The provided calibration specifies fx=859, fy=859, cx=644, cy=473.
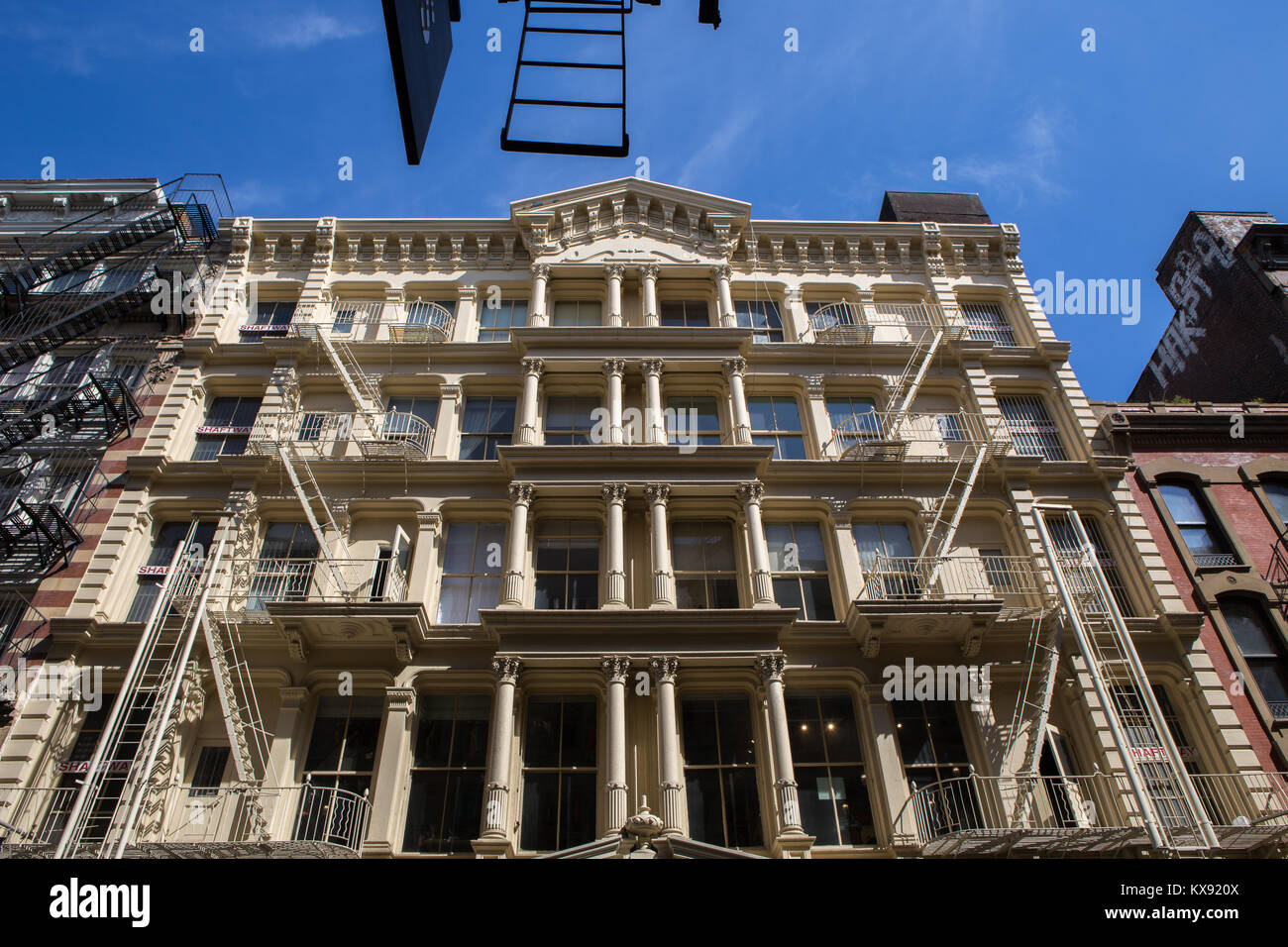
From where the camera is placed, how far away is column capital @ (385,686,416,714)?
17.1 m

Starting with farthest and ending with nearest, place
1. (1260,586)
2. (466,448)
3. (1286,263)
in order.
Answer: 1. (1286,263)
2. (466,448)
3. (1260,586)

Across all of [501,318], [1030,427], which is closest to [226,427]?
[501,318]

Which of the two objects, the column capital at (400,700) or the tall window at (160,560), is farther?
the tall window at (160,560)

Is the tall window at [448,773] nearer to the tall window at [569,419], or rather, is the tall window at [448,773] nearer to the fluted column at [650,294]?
the tall window at [569,419]

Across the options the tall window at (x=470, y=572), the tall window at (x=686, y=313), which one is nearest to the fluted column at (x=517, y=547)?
the tall window at (x=470, y=572)

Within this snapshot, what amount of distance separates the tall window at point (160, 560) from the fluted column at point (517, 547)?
6.90 metres

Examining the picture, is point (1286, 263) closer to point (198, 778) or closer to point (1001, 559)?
point (1001, 559)

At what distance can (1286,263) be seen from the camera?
29.3 m

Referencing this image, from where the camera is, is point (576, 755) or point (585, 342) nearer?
point (576, 755)

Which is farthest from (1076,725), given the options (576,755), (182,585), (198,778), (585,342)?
(182,585)

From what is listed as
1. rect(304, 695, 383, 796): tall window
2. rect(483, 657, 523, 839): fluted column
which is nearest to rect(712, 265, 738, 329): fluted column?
rect(483, 657, 523, 839): fluted column

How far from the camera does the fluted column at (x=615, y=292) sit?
77.0ft

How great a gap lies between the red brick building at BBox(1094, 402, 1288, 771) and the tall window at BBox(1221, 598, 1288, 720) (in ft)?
0.07
